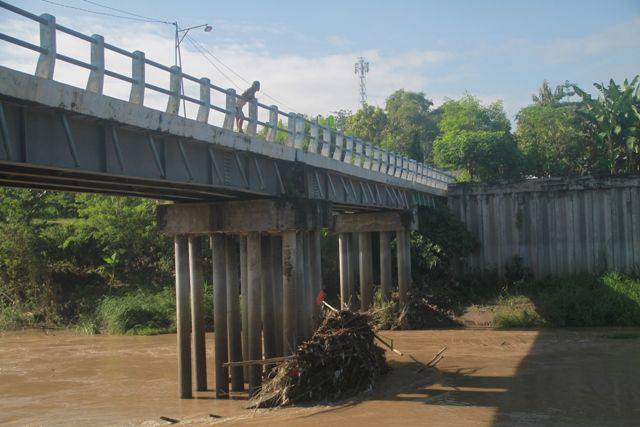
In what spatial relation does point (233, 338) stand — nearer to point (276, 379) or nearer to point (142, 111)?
point (276, 379)

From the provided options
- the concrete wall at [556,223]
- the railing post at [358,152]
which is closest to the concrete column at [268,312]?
the railing post at [358,152]

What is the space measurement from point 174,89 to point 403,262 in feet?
57.1

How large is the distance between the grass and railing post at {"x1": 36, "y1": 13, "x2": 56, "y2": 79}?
2125cm

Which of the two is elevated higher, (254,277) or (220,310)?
(254,277)

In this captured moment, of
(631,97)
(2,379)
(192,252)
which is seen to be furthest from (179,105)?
(631,97)

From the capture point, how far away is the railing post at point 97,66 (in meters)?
10.4

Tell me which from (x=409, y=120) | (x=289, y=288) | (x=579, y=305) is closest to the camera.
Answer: (x=289, y=288)

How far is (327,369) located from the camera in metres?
14.6

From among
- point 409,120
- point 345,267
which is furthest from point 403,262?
point 409,120

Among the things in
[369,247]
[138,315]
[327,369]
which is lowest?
[138,315]

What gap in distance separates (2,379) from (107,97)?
12.4 m

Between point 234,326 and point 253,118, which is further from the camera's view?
point 234,326

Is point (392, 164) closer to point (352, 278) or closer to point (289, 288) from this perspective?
point (352, 278)

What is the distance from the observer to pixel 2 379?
1936 centimetres
